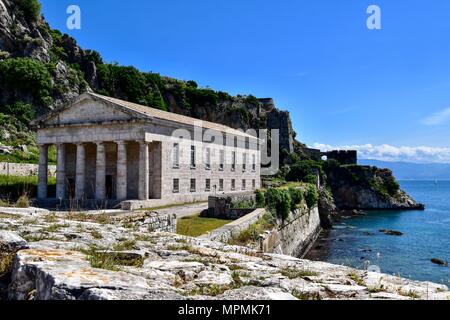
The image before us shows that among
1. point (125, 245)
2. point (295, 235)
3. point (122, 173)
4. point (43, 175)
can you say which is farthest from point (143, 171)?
point (125, 245)

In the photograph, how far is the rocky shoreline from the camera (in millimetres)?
3744

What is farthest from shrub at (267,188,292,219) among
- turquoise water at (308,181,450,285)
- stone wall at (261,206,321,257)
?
turquoise water at (308,181,450,285)

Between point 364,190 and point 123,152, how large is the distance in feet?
236

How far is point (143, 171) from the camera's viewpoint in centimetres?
2966

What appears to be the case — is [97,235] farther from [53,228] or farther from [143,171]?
[143,171]

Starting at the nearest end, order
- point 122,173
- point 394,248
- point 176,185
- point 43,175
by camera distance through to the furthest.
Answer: point 122,173, point 176,185, point 43,175, point 394,248

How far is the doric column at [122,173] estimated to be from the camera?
2950cm

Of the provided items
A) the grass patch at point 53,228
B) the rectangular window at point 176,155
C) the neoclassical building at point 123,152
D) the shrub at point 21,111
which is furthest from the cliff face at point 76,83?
the grass patch at point 53,228

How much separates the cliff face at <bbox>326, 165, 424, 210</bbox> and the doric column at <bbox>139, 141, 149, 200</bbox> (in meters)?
66.1

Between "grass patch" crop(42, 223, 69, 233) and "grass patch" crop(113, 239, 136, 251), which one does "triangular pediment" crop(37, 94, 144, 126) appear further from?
"grass patch" crop(113, 239, 136, 251)

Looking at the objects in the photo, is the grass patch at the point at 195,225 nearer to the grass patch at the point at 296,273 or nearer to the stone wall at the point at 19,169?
the grass patch at the point at 296,273

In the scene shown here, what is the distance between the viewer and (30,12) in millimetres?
59438

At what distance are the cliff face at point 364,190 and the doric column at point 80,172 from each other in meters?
67.0
